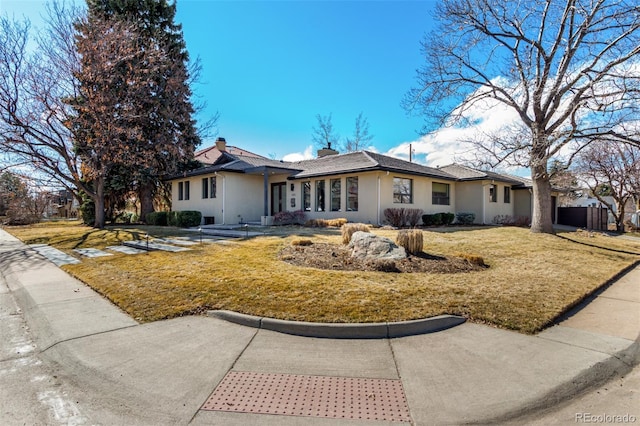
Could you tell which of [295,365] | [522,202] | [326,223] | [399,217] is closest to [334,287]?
[295,365]

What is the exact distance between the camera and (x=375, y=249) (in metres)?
7.36

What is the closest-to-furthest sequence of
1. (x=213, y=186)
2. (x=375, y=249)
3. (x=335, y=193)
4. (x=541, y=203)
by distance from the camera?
(x=375, y=249)
(x=541, y=203)
(x=335, y=193)
(x=213, y=186)

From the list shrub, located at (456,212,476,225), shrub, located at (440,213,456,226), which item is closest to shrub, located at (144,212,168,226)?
shrub, located at (440,213,456,226)

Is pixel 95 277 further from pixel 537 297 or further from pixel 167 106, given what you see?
pixel 167 106

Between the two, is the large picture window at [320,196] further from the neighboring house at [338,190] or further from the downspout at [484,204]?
the downspout at [484,204]

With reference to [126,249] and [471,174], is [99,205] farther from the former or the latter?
[471,174]

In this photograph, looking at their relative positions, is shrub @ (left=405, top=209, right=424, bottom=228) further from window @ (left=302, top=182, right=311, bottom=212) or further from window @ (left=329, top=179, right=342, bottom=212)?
window @ (left=302, top=182, right=311, bottom=212)

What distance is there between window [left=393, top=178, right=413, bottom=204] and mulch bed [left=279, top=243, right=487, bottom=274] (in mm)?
9372

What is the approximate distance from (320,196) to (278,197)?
3.49 metres

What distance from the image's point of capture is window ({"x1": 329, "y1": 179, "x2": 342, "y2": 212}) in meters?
17.2

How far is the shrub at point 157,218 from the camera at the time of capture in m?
19.4

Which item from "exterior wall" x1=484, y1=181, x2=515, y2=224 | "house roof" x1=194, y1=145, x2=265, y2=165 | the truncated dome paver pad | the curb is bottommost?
the truncated dome paver pad

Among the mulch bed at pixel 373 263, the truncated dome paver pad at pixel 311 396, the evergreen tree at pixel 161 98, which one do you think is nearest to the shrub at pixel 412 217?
the mulch bed at pixel 373 263

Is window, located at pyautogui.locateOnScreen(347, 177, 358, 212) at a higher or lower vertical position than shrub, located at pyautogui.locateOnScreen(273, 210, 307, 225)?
higher
